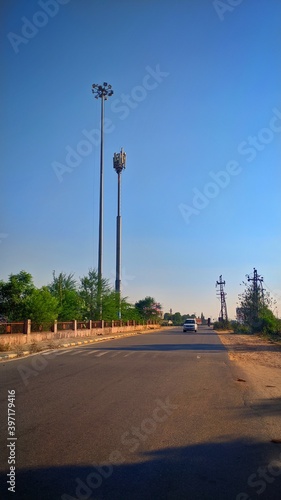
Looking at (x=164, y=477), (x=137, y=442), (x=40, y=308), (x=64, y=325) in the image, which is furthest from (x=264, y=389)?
(x=64, y=325)

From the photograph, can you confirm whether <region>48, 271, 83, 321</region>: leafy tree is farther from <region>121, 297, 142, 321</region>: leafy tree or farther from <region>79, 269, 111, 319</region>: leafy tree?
<region>121, 297, 142, 321</region>: leafy tree

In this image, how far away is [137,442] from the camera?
6023 mm

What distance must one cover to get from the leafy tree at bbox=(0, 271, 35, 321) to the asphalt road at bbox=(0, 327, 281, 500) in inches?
875

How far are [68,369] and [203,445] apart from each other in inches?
339

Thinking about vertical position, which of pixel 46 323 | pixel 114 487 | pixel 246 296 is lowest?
pixel 114 487

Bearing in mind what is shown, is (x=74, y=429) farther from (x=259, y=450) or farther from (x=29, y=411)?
(x=259, y=450)

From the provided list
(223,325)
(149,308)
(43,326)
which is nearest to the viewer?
(43,326)

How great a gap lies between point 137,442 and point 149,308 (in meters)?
103

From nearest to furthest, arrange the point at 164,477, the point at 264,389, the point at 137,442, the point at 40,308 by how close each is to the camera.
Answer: the point at 164,477 < the point at 137,442 < the point at 264,389 < the point at 40,308

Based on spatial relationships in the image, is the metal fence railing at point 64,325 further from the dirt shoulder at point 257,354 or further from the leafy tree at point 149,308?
the leafy tree at point 149,308

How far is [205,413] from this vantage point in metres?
7.89

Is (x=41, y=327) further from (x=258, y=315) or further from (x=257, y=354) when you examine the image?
(x=258, y=315)

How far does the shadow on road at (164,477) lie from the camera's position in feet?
14.2

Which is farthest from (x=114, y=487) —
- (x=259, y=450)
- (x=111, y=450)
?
(x=259, y=450)
